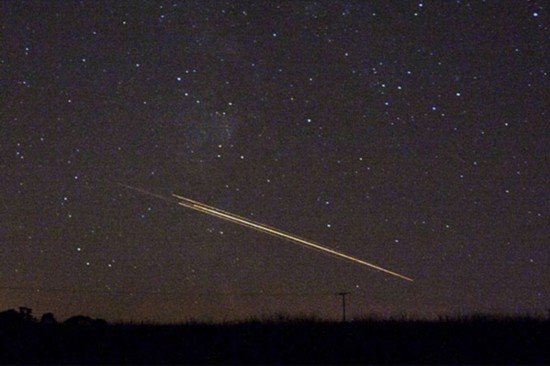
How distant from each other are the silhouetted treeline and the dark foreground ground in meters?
0.02

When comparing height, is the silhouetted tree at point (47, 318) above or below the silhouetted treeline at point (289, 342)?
above

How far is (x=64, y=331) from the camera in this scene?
20.9m

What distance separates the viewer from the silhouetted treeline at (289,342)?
1648cm

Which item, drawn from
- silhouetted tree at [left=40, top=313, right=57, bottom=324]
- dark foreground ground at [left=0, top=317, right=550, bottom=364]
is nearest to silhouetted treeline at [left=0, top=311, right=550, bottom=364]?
dark foreground ground at [left=0, top=317, right=550, bottom=364]

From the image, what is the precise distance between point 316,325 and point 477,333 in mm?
4262

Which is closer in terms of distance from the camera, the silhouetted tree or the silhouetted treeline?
the silhouetted treeline

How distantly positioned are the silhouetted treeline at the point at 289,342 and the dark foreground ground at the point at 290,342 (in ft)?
0.07

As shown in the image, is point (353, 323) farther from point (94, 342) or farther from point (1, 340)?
point (1, 340)

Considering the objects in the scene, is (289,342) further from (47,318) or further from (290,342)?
(47,318)

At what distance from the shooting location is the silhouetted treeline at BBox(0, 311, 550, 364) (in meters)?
16.5

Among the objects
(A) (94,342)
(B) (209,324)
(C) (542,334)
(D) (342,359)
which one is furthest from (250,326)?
(C) (542,334)

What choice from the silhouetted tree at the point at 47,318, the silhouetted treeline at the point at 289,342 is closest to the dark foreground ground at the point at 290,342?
the silhouetted treeline at the point at 289,342

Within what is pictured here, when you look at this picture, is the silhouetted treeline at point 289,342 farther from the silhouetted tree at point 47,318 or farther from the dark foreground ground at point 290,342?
the silhouetted tree at point 47,318

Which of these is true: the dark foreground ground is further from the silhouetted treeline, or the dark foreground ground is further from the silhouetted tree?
the silhouetted tree
